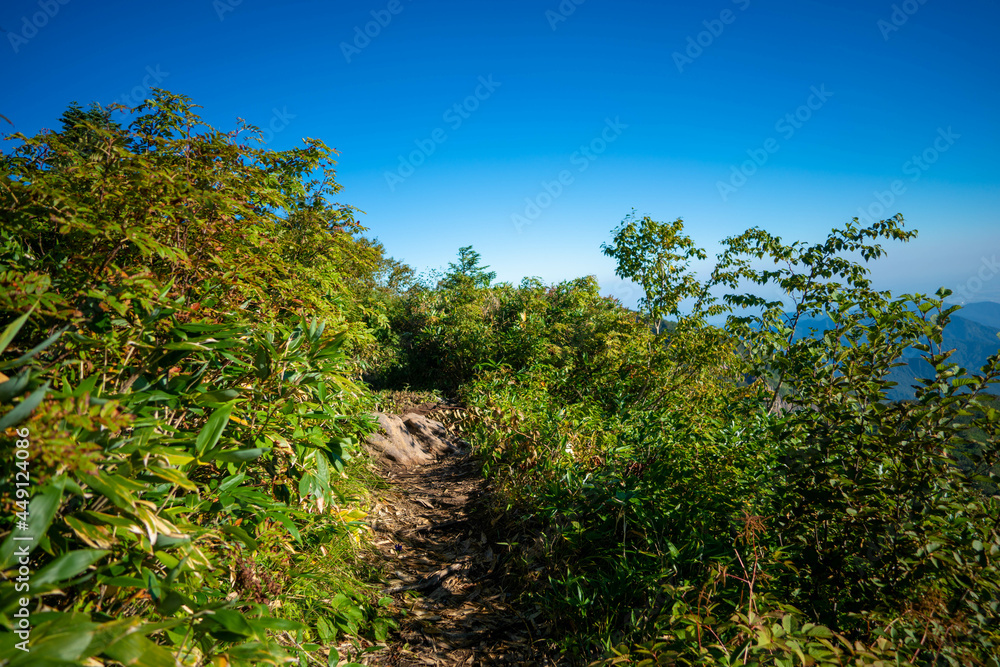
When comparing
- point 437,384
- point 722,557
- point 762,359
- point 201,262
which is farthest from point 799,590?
point 437,384

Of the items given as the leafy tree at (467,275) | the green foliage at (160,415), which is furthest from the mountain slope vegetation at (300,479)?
the leafy tree at (467,275)

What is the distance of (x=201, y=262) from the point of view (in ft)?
6.93

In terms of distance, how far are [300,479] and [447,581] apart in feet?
5.72

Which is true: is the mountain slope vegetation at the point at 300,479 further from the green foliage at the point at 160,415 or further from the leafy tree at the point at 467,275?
the leafy tree at the point at 467,275

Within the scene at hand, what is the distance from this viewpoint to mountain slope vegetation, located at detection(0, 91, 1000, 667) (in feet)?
3.98

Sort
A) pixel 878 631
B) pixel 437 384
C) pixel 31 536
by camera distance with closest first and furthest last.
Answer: pixel 31 536 → pixel 878 631 → pixel 437 384

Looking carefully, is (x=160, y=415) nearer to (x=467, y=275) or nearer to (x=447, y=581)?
(x=447, y=581)

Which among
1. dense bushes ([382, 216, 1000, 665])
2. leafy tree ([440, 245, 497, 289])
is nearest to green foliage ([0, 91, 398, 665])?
dense bushes ([382, 216, 1000, 665])

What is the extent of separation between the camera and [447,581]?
10.9 feet

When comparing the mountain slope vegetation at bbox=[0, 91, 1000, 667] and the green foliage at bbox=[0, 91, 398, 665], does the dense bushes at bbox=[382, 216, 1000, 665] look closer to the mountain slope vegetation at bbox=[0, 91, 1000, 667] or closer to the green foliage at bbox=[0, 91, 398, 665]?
the mountain slope vegetation at bbox=[0, 91, 1000, 667]

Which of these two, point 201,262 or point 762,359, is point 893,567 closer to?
point 762,359

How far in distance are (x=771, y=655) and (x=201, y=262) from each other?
2973 millimetres

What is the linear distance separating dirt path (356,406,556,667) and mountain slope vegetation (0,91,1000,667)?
0.18 metres

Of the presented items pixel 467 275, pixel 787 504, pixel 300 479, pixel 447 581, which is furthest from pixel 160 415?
pixel 467 275
